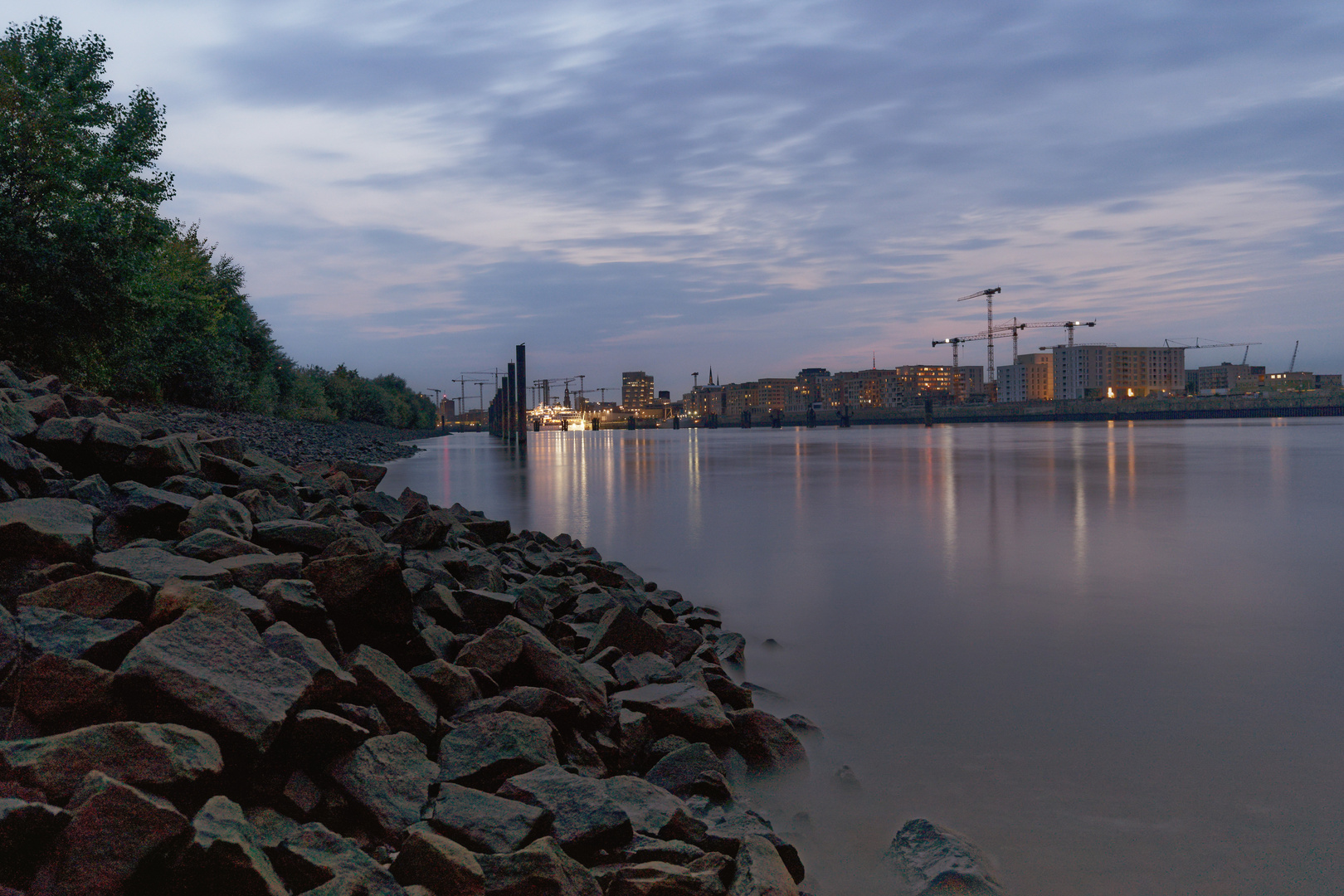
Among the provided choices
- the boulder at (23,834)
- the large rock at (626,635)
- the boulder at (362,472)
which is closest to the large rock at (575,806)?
the boulder at (23,834)

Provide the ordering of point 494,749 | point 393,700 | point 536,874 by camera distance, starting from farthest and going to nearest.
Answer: point 393,700
point 494,749
point 536,874

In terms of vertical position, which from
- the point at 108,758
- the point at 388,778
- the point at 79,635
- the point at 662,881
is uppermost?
the point at 79,635

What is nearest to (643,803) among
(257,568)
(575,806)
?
(575,806)

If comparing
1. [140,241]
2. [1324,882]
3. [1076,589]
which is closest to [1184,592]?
[1076,589]

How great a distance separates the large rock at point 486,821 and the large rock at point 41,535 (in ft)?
10.0

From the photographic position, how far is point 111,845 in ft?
9.57

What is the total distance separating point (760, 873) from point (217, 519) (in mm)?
5081

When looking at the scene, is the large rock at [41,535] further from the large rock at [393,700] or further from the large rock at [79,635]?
the large rock at [393,700]

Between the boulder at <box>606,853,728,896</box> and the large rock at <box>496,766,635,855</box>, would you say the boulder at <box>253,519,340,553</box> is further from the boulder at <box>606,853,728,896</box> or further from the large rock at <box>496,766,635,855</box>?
the boulder at <box>606,853,728,896</box>

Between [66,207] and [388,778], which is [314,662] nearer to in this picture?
[388,778]

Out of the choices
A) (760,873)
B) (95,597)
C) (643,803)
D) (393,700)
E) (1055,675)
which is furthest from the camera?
(1055,675)

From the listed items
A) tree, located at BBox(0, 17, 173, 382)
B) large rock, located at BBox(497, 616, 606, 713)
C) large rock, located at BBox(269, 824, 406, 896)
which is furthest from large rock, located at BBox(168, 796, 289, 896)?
tree, located at BBox(0, 17, 173, 382)

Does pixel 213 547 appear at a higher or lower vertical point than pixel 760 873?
higher

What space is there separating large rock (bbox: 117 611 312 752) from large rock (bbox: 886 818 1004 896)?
3.46m
